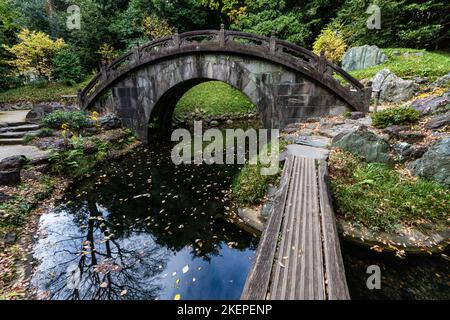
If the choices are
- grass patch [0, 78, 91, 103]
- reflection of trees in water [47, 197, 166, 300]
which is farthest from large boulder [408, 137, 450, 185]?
grass patch [0, 78, 91, 103]

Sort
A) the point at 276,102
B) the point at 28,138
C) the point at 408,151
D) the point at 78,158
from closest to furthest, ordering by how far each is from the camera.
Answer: the point at 408,151 → the point at 78,158 → the point at 276,102 → the point at 28,138

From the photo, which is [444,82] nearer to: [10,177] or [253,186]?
[253,186]

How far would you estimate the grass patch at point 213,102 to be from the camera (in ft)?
58.8

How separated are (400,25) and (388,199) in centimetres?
1694

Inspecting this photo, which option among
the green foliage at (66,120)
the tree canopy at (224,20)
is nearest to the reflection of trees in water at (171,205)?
the green foliage at (66,120)

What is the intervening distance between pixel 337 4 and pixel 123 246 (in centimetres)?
2306

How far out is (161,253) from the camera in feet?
17.5

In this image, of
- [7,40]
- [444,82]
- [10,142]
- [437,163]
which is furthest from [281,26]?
[7,40]

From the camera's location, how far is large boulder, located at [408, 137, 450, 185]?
5547 millimetres

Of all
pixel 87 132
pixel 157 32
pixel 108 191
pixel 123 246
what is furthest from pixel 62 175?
pixel 157 32

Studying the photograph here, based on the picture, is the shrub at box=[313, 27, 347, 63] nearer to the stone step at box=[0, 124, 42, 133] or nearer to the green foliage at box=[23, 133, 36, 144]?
the green foliage at box=[23, 133, 36, 144]

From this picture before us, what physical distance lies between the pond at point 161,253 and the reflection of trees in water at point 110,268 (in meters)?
0.02

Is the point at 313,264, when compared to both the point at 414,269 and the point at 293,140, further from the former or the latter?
the point at 293,140

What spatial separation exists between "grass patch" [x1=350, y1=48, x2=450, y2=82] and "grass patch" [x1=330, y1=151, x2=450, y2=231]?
8434mm
